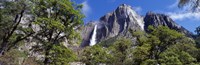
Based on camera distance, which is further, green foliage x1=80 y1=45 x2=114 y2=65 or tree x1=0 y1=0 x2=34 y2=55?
green foliage x1=80 y1=45 x2=114 y2=65

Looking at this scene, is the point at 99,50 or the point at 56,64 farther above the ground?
the point at 99,50

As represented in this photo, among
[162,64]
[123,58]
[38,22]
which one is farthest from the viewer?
[123,58]

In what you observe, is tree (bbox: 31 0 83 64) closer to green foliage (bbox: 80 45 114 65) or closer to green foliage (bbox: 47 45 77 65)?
green foliage (bbox: 47 45 77 65)

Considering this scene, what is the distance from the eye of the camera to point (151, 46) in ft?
127

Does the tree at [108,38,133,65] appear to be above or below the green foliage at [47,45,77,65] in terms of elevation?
above

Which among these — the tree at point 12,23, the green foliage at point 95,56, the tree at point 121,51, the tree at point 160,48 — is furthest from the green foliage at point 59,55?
the green foliage at point 95,56

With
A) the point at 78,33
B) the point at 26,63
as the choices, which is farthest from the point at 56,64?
the point at 26,63

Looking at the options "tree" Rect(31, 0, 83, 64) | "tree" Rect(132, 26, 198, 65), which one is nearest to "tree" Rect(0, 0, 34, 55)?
"tree" Rect(31, 0, 83, 64)

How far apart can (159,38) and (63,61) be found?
51.2 ft

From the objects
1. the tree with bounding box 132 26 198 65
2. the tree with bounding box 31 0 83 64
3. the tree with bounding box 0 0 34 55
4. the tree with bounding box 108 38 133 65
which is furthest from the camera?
the tree with bounding box 108 38 133 65

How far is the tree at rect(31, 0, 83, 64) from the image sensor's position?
26.6m

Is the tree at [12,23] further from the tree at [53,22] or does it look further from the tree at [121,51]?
the tree at [121,51]

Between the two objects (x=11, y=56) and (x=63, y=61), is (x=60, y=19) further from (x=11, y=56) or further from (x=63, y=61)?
(x=11, y=56)

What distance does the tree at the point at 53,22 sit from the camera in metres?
26.6
